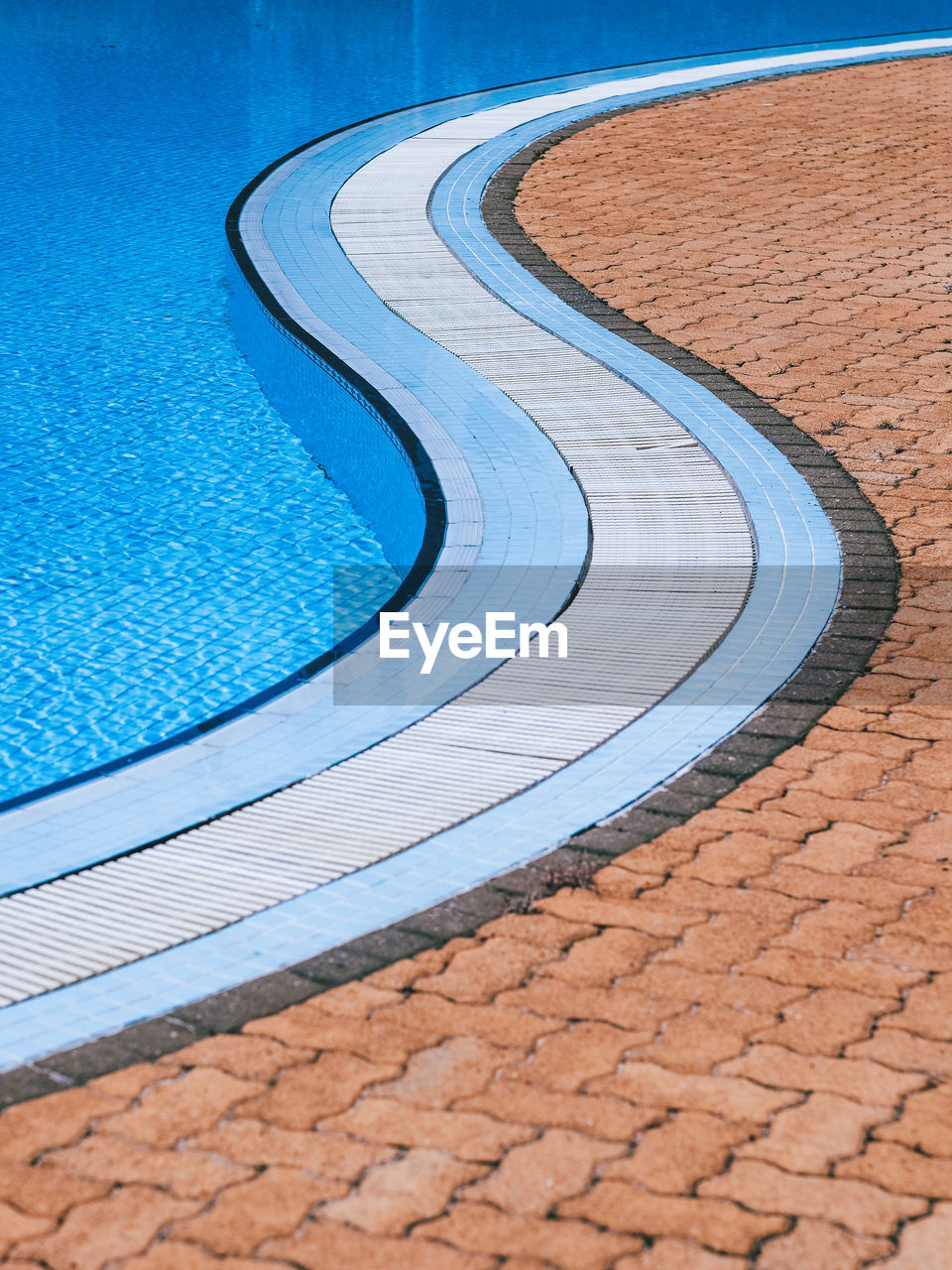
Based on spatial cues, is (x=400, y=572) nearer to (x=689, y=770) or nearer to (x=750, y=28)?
(x=689, y=770)

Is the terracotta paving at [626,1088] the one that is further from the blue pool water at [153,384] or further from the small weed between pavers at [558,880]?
the blue pool water at [153,384]

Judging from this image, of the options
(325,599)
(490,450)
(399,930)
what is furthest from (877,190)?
(399,930)

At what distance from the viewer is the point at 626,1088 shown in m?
2.65

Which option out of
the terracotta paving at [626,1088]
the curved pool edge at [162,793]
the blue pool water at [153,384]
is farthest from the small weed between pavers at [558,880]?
the blue pool water at [153,384]

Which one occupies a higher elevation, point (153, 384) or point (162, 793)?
point (153, 384)

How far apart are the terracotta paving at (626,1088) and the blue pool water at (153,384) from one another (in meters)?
2.19

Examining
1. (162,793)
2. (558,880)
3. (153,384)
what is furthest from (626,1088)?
(153,384)

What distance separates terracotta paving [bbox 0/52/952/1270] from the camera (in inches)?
91.7

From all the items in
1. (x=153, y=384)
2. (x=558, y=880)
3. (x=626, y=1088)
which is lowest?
(x=626, y=1088)

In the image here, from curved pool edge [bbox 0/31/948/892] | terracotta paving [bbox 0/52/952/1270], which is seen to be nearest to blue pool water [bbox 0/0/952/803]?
curved pool edge [bbox 0/31/948/892]

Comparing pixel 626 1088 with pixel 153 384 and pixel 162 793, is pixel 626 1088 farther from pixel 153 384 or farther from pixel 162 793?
pixel 153 384

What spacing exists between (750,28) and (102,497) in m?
14.9

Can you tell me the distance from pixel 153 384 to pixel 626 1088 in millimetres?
6120

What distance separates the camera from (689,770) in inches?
149
